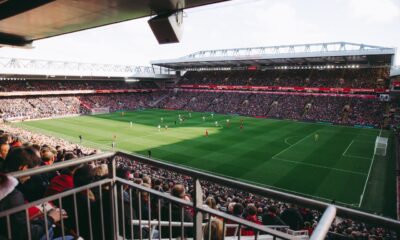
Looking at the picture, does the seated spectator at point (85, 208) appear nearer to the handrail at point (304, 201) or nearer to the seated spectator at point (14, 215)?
the seated spectator at point (14, 215)

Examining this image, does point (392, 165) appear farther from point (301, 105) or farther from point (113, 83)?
point (113, 83)

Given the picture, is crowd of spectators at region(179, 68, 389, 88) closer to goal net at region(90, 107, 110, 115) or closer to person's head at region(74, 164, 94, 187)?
goal net at region(90, 107, 110, 115)

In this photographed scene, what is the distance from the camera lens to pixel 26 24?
6570mm

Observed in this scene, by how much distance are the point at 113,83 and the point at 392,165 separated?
5851 centimetres

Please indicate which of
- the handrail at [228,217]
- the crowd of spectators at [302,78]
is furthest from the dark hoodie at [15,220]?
the crowd of spectators at [302,78]

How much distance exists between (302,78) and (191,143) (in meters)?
35.7

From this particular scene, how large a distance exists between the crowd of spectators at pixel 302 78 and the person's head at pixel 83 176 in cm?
5204

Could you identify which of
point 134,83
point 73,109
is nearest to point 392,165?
point 73,109

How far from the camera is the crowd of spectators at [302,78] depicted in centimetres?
4697

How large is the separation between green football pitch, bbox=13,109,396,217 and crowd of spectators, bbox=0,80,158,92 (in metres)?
15.4

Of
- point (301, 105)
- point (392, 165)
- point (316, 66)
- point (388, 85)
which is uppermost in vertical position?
point (316, 66)

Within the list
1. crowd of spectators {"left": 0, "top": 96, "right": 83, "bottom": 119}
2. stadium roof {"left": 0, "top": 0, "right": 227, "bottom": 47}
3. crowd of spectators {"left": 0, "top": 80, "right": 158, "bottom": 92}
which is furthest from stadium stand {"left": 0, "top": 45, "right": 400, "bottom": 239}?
stadium roof {"left": 0, "top": 0, "right": 227, "bottom": 47}

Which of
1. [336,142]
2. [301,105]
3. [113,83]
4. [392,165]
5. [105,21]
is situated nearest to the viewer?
[105,21]

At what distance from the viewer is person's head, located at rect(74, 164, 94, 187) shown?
3.36 metres
